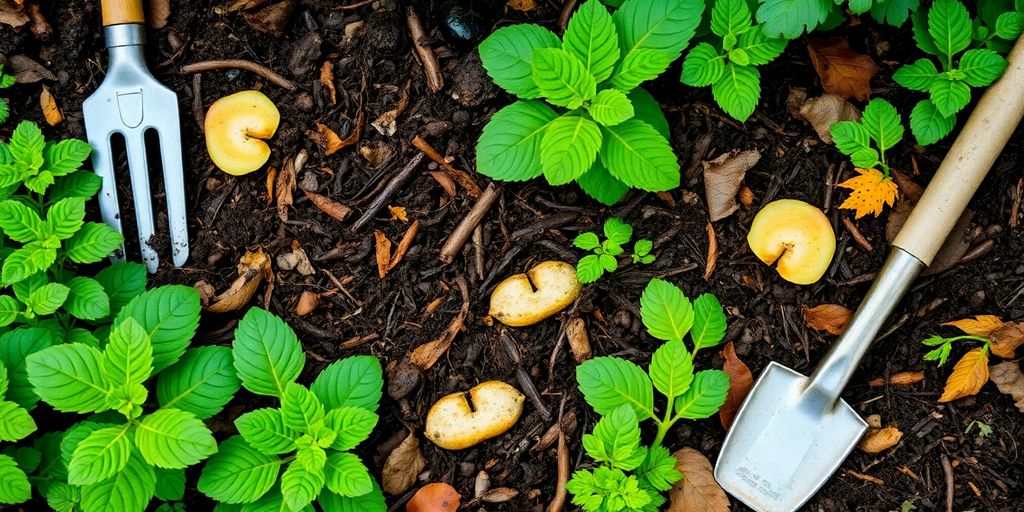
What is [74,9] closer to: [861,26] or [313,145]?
[313,145]

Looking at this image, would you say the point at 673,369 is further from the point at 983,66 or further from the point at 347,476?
the point at 983,66

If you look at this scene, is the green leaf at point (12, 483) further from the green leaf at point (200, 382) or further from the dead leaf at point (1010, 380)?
the dead leaf at point (1010, 380)

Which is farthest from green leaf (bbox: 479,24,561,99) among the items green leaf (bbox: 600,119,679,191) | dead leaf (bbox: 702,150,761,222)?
dead leaf (bbox: 702,150,761,222)

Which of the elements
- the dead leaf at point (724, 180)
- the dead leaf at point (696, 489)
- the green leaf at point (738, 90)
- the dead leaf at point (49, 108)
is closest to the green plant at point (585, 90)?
the green leaf at point (738, 90)

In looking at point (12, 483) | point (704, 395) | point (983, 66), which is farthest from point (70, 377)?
point (983, 66)

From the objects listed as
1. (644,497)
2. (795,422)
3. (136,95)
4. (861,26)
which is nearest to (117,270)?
(136,95)
